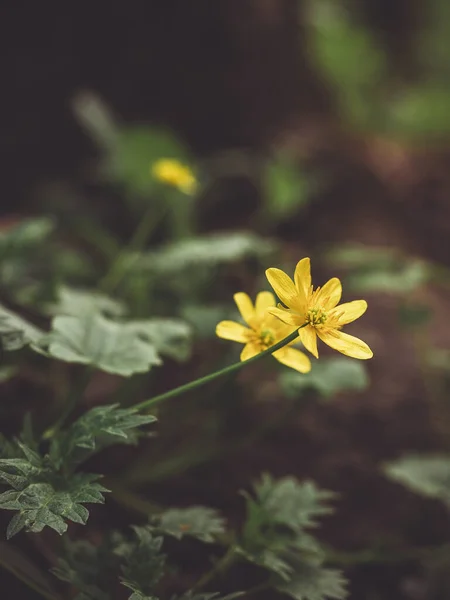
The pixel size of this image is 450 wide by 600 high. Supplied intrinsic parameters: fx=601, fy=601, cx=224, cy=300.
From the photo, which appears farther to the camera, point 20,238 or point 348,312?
point 20,238

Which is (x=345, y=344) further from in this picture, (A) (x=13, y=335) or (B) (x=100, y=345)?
(A) (x=13, y=335)

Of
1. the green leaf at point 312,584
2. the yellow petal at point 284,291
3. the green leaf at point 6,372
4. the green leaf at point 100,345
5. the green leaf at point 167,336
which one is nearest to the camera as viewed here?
the yellow petal at point 284,291

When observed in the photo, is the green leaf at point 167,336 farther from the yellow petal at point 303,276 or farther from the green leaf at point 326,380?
the yellow petal at point 303,276

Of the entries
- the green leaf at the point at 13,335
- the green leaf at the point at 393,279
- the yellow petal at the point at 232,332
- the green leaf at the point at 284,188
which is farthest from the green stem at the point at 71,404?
the green leaf at the point at 284,188

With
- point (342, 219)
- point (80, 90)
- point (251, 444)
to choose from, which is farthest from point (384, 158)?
point (251, 444)

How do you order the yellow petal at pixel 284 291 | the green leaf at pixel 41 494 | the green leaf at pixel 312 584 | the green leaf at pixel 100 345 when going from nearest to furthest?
the green leaf at pixel 41 494, the yellow petal at pixel 284 291, the green leaf at pixel 312 584, the green leaf at pixel 100 345

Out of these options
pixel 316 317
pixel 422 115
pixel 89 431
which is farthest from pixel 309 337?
pixel 422 115

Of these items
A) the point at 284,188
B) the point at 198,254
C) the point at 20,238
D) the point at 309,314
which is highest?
A: the point at 284,188
